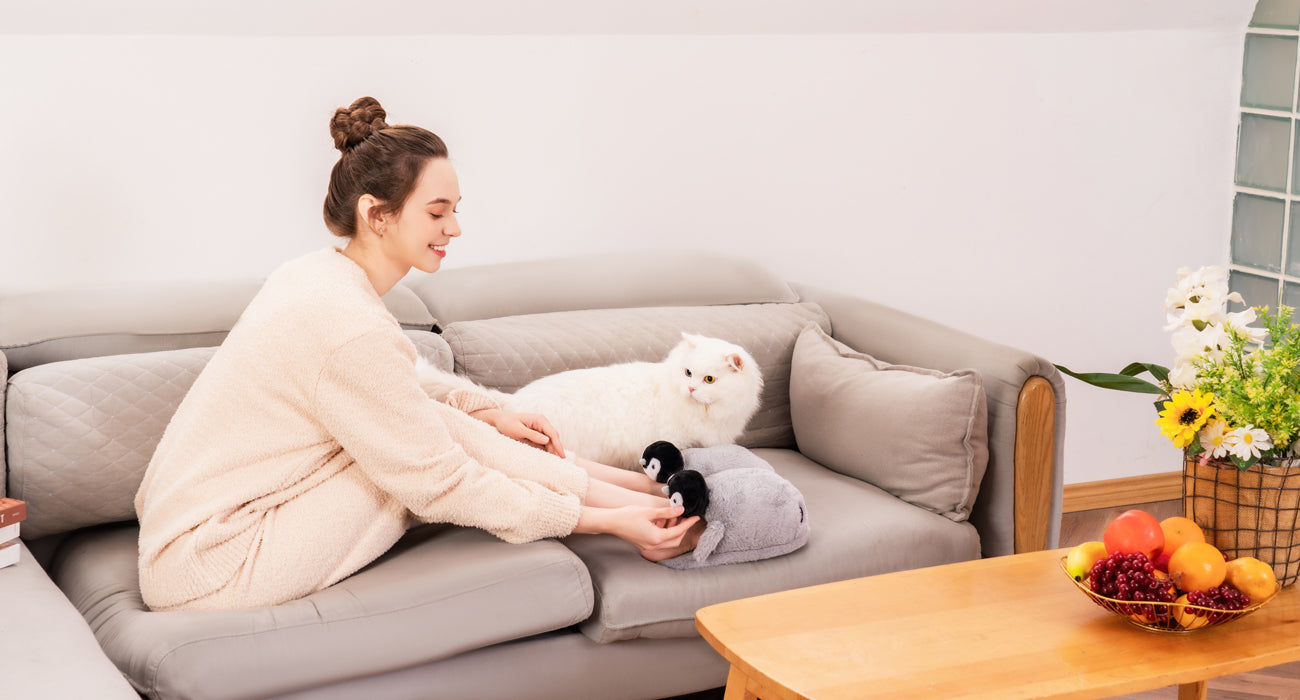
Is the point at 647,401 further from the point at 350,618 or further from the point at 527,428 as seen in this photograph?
the point at 350,618

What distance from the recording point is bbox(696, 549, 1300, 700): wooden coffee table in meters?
1.45

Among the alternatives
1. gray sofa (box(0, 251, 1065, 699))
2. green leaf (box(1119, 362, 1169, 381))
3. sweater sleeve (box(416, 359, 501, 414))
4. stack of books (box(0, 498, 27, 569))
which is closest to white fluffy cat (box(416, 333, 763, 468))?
sweater sleeve (box(416, 359, 501, 414))

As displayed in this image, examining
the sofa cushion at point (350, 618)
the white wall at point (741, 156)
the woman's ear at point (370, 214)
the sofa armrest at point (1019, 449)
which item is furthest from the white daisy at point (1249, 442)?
the white wall at point (741, 156)

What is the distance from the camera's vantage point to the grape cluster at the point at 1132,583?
1.56m

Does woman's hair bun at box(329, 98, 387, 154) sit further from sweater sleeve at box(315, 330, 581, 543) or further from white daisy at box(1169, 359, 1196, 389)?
white daisy at box(1169, 359, 1196, 389)

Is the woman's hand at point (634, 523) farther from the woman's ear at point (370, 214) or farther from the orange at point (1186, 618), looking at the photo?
the orange at point (1186, 618)

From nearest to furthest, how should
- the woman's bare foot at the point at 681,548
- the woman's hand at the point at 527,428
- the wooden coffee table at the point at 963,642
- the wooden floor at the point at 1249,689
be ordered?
the wooden coffee table at the point at 963,642
the woman's bare foot at the point at 681,548
the woman's hand at the point at 527,428
the wooden floor at the point at 1249,689

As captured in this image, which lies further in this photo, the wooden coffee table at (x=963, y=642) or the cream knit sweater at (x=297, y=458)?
the cream knit sweater at (x=297, y=458)

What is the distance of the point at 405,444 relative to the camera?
1.71m

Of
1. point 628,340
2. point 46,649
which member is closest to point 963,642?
point 628,340

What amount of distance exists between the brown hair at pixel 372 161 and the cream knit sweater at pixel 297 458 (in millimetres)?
98

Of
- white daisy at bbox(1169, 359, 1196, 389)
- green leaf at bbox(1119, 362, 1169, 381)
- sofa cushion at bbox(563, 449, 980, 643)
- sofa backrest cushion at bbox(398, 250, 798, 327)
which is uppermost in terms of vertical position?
sofa backrest cushion at bbox(398, 250, 798, 327)

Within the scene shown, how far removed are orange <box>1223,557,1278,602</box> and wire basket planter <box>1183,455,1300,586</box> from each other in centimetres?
10

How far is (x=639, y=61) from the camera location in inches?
114
